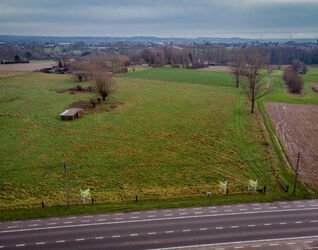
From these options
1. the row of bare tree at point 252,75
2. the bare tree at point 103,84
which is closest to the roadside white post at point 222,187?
the row of bare tree at point 252,75

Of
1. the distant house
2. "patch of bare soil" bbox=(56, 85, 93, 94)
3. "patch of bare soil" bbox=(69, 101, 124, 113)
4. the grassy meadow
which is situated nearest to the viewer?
the grassy meadow

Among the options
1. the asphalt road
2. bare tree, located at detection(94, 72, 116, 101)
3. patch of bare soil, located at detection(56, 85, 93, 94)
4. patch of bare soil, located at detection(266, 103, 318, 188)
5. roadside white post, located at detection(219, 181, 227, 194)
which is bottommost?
the asphalt road

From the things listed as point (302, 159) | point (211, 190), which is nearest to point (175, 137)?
point (211, 190)

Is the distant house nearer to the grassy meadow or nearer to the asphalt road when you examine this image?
the grassy meadow

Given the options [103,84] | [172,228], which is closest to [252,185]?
[172,228]

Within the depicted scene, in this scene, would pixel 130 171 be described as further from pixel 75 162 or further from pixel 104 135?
pixel 104 135

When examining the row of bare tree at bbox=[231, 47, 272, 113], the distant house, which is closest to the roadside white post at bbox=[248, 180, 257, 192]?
the row of bare tree at bbox=[231, 47, 272, 113]
